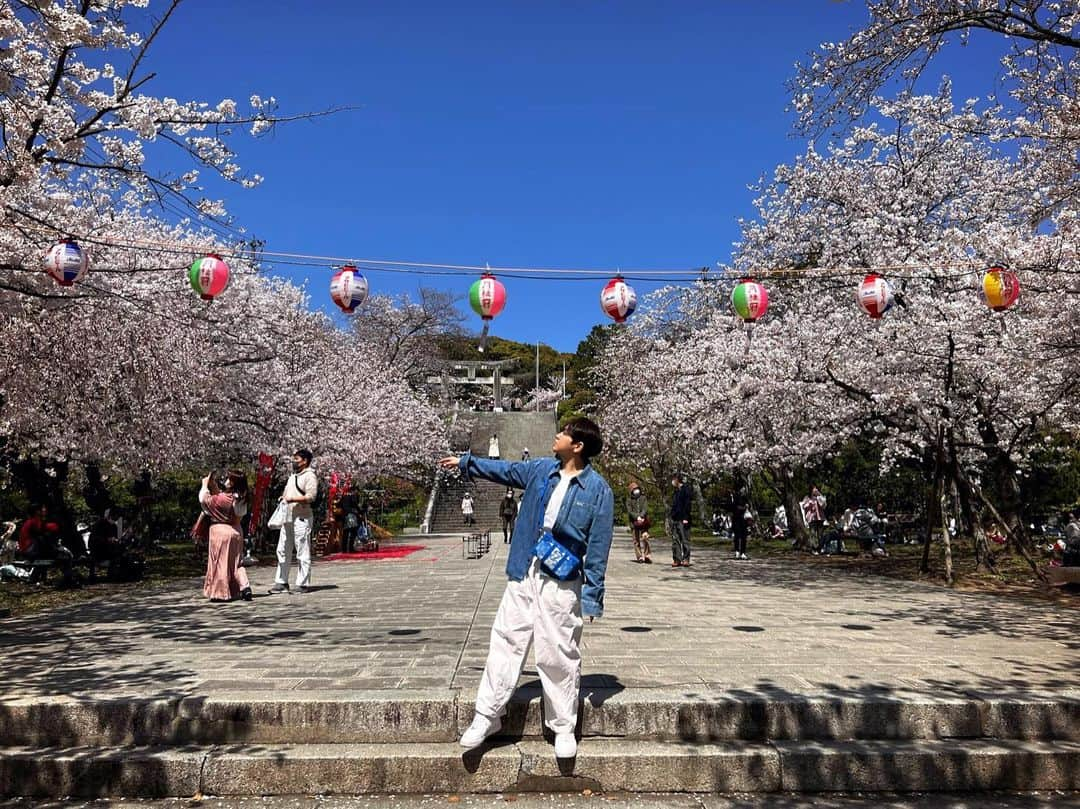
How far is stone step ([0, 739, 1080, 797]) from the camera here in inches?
167

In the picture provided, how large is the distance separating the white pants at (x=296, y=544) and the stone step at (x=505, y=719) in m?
5.71

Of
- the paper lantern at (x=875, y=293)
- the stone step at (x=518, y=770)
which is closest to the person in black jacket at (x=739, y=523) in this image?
the paper lantern at (x=875, y=293)

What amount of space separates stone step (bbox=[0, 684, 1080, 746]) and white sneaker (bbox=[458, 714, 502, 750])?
39 cm

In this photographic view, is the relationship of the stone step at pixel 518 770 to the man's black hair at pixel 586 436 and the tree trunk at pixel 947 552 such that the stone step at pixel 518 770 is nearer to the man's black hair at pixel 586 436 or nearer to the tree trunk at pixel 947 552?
the man's black hair at pixel 586 436

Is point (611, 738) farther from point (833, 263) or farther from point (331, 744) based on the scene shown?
point (833, 263)

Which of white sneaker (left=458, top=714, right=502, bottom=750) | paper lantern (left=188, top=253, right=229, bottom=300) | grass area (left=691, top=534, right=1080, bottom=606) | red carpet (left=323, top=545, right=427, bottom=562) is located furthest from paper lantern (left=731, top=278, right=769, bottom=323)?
red carpet (left=323, top=545, right=427, bottom=562)

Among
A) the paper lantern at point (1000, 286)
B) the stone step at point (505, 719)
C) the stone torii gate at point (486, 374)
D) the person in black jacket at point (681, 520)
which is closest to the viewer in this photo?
the stone step at point (505, 719)

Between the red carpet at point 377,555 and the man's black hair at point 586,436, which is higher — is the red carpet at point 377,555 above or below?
below

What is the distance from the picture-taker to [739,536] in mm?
18172

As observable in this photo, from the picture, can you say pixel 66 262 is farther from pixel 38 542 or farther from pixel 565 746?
pixel 565 746

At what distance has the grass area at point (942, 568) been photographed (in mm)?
11406

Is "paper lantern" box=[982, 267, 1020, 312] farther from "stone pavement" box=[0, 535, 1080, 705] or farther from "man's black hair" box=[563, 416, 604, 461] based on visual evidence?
"man's black hair" box=[563, 416, 604, 461]

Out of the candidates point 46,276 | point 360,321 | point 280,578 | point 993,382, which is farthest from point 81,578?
point 360,321

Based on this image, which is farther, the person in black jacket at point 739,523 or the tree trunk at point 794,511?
the tree trunk at point 794,511
